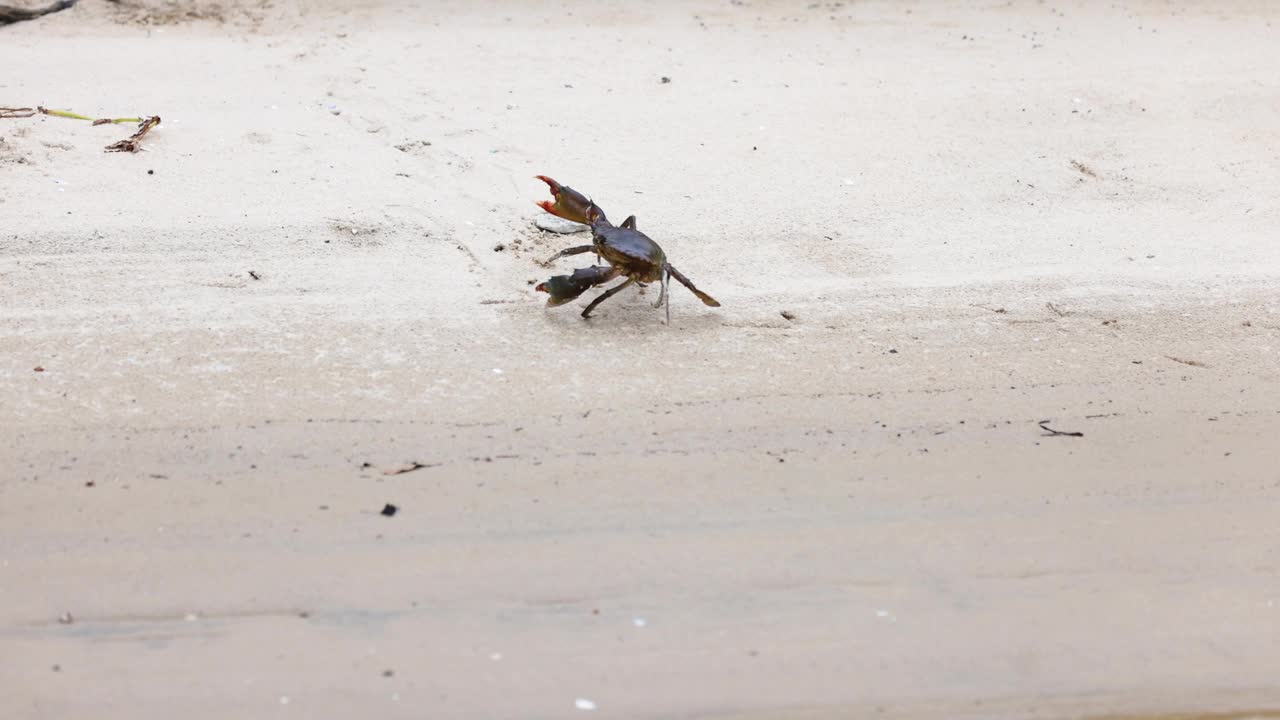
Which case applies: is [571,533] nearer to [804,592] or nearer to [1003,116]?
[804,592]

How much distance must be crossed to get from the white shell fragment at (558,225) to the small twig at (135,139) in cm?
171

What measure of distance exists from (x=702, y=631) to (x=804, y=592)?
32 cm

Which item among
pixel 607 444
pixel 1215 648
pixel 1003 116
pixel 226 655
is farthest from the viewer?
pixel 1003 116

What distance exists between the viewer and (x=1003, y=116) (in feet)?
19.4

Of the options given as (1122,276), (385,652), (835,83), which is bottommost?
(385,652)

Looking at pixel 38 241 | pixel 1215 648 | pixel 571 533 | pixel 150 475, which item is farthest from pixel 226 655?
pixel 1215 648

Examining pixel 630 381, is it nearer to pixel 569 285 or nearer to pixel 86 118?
pixel 569 285

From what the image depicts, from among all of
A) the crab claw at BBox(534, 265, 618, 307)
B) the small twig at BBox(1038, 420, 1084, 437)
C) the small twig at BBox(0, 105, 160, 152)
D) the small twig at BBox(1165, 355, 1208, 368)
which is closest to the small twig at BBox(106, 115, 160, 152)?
the small twig at BBox(0, 105, 160, 152)

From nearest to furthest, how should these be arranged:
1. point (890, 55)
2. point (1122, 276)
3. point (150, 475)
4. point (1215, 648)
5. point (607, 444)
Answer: point (1215, 648) → point (150, 475) → point (607, 444) → point (1122, 276) → point (890, 55)

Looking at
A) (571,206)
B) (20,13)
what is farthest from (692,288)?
(20,13)

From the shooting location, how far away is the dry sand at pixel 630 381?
3.06 meters

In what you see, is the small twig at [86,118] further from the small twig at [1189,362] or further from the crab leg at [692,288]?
the small twig at [1189,362]

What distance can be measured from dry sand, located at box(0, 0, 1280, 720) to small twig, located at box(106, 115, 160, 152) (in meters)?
0.06

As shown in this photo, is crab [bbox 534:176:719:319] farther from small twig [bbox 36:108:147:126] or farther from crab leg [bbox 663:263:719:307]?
small twig [bbox 36:108:147:126]
